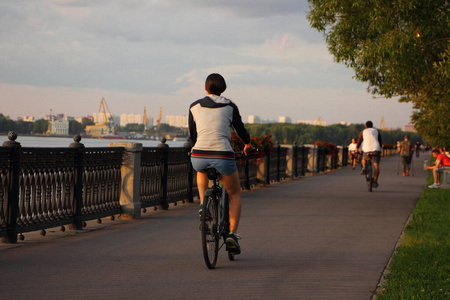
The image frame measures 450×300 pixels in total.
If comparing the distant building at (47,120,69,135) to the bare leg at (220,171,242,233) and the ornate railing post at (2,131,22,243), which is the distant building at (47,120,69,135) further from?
the bare leg at (220,171,242,233)

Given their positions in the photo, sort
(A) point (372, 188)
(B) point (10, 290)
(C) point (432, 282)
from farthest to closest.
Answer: (A) point (372, 188), (C) point (432, 282), (B) point (10, 290)

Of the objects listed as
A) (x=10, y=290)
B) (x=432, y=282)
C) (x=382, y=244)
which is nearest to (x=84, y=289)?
(x=10, y=290)

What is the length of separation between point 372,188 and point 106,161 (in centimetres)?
1165

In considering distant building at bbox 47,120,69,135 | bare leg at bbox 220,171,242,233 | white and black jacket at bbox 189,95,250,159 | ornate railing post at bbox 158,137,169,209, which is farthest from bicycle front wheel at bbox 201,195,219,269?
distant building at bbox 47,120,69,135

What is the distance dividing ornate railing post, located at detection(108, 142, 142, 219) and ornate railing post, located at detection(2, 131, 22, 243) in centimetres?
314

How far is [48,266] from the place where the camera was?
268 inches

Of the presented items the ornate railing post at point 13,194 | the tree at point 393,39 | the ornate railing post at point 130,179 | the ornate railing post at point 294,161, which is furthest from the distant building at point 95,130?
the ornate railing post at point 13,194

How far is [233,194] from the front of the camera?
7.07 metres

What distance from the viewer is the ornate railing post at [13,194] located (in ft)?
25.8

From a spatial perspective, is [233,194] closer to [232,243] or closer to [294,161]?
[232,243]

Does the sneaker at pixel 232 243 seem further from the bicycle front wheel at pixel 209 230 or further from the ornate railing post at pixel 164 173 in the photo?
the ornate railing post at pixel 164 173

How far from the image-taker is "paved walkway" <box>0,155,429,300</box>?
5.80 metres

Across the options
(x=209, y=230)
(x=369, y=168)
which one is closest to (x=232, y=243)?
(x=209, y=230)

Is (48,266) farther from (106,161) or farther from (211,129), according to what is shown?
(106,161)
